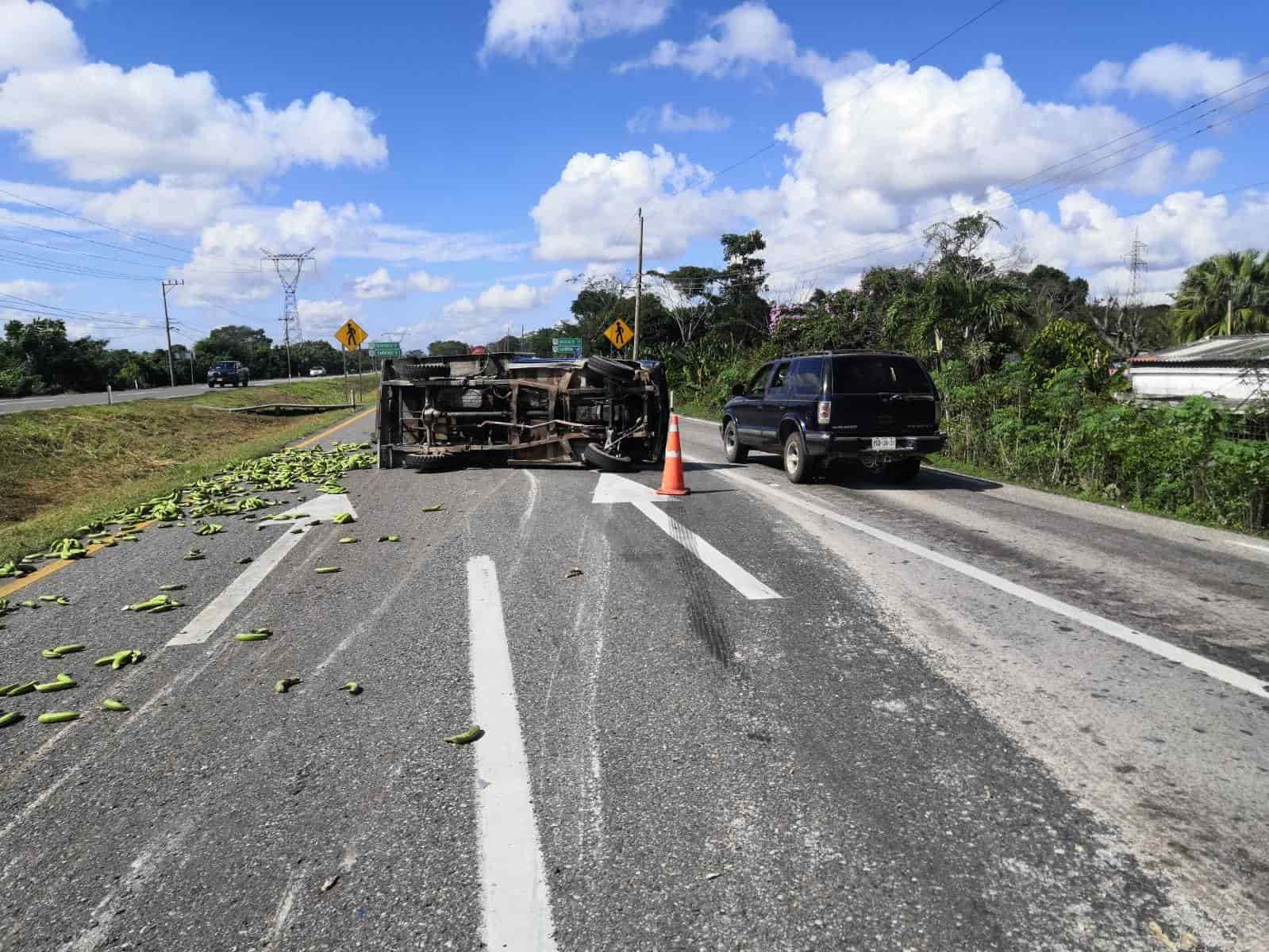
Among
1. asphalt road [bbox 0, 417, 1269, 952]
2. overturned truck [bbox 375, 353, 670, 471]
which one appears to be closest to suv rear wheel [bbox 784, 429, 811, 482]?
overturned truck [bbox 375, 353, 670, 471]

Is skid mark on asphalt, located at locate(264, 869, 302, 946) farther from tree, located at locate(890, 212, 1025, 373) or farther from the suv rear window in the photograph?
tree, located at locate(890, 212, 1025, 373)

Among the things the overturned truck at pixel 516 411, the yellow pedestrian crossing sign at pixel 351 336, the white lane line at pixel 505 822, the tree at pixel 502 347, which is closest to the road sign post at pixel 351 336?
the yellow pedestrian crossing sign at pixel 351 336

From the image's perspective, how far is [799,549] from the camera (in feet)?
22.5

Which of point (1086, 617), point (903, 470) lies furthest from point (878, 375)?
point (1086, 617)

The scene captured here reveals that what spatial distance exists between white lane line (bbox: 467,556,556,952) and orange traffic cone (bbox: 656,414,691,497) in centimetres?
546

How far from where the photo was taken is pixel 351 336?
32156mm

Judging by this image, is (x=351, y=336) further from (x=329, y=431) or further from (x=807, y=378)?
(x=807, y=378)

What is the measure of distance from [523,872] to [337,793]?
0.90m

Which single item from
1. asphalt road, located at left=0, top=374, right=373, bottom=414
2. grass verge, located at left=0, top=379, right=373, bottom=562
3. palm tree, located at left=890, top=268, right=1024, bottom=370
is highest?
palm tree, located at left=890, top=268, right=1024, bottom=370

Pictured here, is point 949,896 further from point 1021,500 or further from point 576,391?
point 576,391

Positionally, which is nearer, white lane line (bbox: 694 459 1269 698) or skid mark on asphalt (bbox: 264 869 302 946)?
skid mark on asphalt (bbox: 264 869 302 946)

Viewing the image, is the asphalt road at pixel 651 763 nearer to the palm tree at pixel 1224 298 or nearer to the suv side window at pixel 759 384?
the suv side window at pixel 759 384

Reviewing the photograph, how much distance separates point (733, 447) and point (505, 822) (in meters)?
11.3

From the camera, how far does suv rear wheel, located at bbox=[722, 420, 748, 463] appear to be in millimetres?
13586
